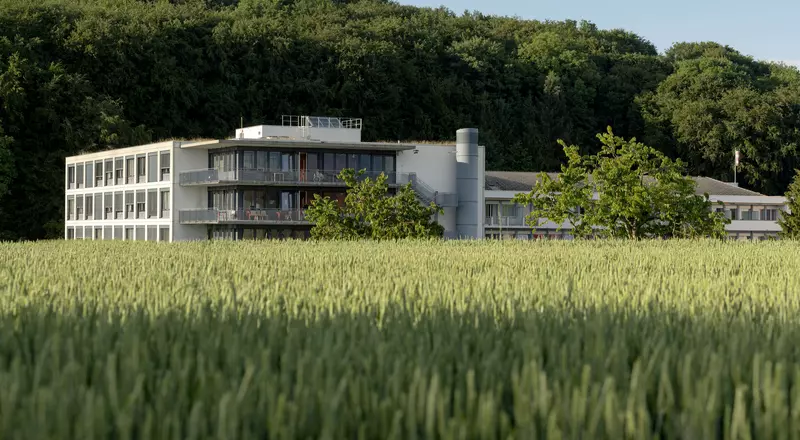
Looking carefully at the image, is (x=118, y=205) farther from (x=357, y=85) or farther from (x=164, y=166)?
(x=357, y=85)

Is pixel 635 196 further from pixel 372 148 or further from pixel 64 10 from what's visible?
pixel 64 10

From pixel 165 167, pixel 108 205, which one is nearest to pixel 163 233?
pixel 165 167

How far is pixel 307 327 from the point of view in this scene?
610 cm

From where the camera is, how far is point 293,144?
79.1m

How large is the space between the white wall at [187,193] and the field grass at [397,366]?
72.7 metres

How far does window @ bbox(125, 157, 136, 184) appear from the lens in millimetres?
86000

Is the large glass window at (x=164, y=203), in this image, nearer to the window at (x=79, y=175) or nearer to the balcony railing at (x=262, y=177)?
the balcony railing at (x=262, y=177)

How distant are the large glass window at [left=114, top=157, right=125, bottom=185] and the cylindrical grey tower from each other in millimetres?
25637

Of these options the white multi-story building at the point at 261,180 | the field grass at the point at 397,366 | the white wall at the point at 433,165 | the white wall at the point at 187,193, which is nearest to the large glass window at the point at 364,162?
the white multi-story building at the point at 261,180

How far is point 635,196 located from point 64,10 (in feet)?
251

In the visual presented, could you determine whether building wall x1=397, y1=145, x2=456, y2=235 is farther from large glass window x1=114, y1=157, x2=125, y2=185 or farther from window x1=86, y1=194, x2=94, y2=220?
window x1=86, y1=194, x2=94, y2=220

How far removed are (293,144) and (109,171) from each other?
19.0 m

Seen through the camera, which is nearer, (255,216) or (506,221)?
(255,216)

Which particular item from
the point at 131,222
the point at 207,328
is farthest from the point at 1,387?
the point at 131,222
